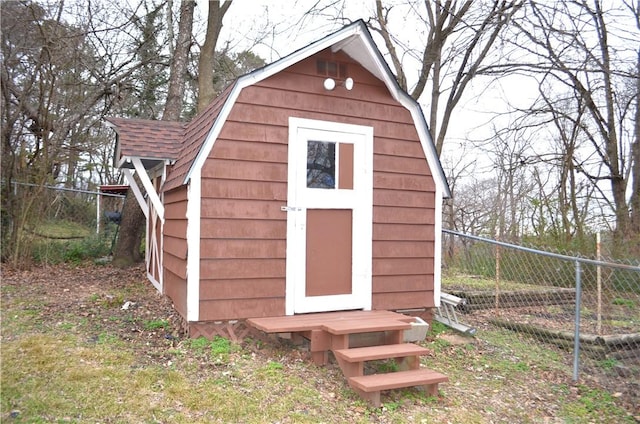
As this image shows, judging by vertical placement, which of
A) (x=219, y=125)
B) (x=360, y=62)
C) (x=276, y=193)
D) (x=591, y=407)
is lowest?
(x=591, y=407)

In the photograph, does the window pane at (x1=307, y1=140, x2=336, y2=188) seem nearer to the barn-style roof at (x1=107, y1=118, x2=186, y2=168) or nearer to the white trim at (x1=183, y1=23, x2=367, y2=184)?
the white trim at (x1=183, y1=23, x2=367, y2=184)

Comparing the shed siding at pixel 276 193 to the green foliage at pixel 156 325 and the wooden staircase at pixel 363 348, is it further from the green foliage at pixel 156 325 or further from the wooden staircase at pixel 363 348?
the green foliage at pixel 156 325

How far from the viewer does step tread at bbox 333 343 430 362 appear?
3.83 meters

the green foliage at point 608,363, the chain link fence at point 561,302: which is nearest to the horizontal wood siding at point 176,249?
the chain link fence at point 561,302

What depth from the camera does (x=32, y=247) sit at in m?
8.24

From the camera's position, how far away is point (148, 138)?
5637 mm

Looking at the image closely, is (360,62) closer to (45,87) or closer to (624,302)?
(624,302)

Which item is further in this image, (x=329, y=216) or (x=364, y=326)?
A: (x=329, y=216)

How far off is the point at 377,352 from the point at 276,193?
1918 millimetres

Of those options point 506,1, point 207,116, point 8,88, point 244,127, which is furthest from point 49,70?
point 506,1

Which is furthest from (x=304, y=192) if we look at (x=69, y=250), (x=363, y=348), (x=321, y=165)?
(x=69, y=250)

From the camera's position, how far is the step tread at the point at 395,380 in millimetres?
3572

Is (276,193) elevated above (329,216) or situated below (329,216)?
above

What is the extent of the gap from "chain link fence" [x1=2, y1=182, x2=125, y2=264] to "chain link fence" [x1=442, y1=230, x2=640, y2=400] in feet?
22.8
